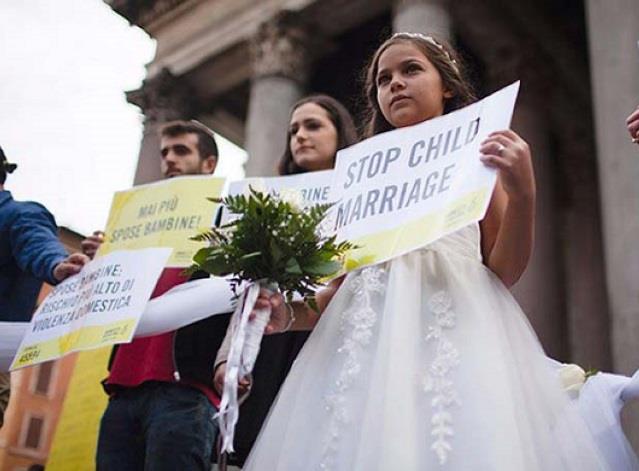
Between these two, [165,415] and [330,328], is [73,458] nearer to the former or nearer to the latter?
[165,415]

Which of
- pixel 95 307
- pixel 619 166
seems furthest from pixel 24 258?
pixel 619 166

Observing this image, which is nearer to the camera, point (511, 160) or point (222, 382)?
point (511, 160)

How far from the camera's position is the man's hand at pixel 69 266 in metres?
4.39

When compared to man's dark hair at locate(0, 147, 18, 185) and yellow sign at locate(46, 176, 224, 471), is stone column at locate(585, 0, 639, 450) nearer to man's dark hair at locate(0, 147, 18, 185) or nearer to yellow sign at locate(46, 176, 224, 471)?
yellow sign at locate(46, 176, 224, 471)

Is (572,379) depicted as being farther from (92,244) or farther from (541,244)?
(541,244)

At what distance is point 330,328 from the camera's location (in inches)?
113

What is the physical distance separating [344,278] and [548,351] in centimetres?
1069

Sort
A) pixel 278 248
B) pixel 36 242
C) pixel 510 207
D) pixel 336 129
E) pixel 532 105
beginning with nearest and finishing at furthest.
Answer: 1. pixel 510 207
2. pixel 278 248
3. pixel 336 129
4. pixel 36 242
5. pixel 532 105

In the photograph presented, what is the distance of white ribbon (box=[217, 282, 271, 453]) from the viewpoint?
2.62 meters


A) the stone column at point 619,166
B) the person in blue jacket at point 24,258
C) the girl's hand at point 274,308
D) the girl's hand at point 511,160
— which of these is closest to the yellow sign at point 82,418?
the person in blue jacket at point 24,258

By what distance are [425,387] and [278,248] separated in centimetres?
73

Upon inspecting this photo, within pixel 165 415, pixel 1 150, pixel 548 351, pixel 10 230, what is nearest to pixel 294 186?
pixel 165 415

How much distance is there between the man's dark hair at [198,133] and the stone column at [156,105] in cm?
1222

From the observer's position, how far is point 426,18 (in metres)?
12.2
